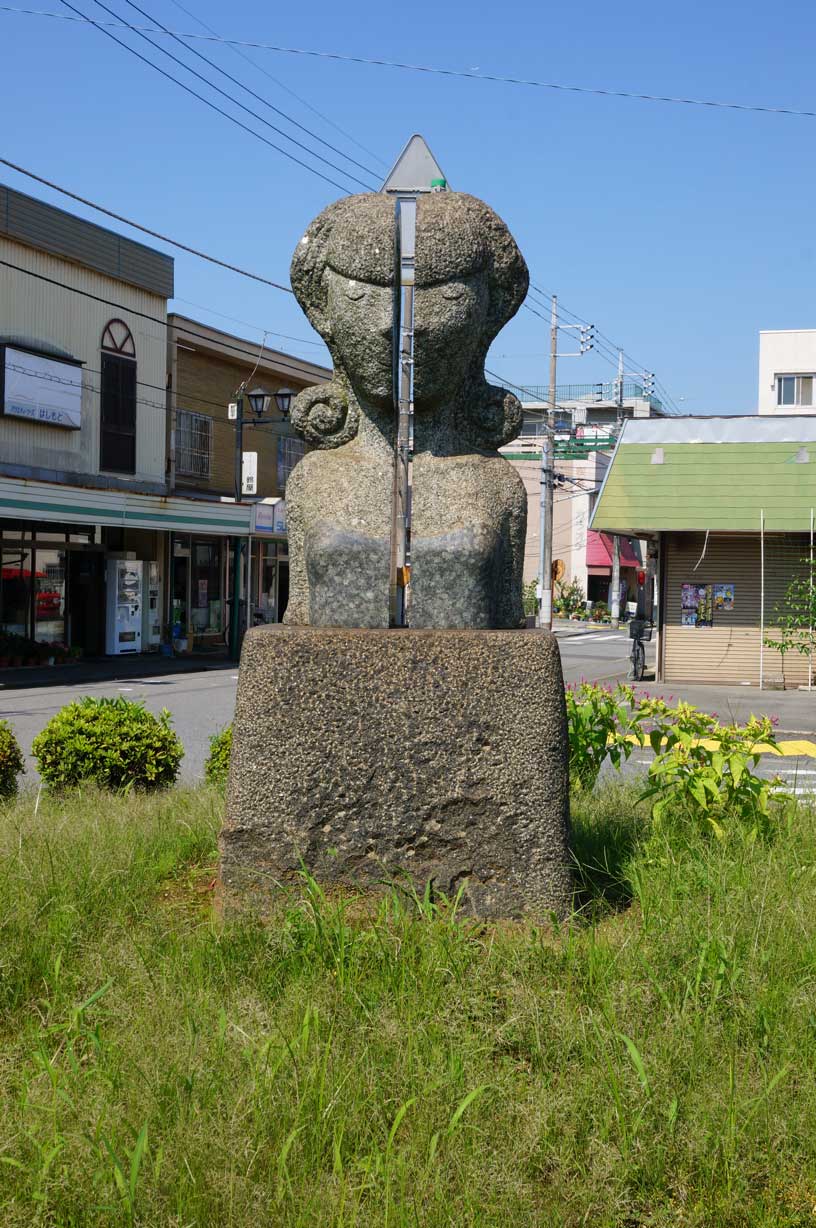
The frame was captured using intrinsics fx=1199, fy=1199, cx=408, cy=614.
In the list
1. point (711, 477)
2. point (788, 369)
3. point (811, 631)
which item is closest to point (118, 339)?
point (711, 477)

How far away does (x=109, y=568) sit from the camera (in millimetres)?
24094

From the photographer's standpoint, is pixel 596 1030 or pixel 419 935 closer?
pixel 596 1030

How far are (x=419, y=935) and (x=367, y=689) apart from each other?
0.90 metres

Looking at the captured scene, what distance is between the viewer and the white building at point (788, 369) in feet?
155

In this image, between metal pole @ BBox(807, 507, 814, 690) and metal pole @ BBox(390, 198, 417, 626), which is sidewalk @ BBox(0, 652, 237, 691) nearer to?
metal pole @ BBox(807, 507, 814, 690)

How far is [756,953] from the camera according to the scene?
387cm

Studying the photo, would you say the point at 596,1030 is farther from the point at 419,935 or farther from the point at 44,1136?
the point at 44,1136

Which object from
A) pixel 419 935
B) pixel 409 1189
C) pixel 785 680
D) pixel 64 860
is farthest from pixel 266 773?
pixel 785 680

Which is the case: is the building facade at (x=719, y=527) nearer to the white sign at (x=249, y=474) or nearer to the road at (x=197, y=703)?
the road at (x=197, y=703)

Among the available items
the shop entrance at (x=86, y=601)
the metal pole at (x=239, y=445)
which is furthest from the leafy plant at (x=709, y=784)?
the shop entrance at (x=86, y=601)

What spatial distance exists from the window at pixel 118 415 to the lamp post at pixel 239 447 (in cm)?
217

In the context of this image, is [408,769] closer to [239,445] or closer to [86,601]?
[239,445]

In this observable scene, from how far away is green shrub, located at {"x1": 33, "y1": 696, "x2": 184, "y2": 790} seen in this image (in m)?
8.02

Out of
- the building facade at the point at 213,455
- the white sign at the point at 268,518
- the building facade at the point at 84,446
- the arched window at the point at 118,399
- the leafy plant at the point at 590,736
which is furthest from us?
the building facade at the point at 213,455
